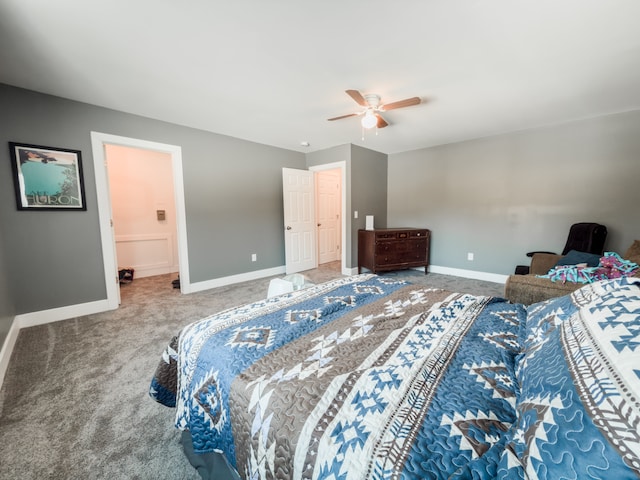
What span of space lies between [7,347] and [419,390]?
10.3ft

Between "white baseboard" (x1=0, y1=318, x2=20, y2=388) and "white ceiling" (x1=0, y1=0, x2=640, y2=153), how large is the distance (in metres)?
2.25

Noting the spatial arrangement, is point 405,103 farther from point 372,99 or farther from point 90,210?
point 90,210

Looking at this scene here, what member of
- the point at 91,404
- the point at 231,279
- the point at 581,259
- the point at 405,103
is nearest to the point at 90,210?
the point at 231,279

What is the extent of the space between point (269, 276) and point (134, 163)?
120 inches

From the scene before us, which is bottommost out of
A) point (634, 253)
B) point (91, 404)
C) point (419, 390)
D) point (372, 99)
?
point (91, 404)

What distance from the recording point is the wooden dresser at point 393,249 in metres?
4.46

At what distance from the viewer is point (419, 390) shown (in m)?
0.80

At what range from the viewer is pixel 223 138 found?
4.02 m

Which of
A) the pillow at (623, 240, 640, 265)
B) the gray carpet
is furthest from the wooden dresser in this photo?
the gray carpet

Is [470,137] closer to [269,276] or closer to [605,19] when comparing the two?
[605,19]

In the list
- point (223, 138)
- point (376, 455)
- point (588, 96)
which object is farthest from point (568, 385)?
point (223, 138)

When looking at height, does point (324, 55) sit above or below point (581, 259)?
above

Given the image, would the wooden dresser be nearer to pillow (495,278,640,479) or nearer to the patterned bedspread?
the patterned bedspread

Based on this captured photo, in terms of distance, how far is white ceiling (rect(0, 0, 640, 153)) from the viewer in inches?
62.8
